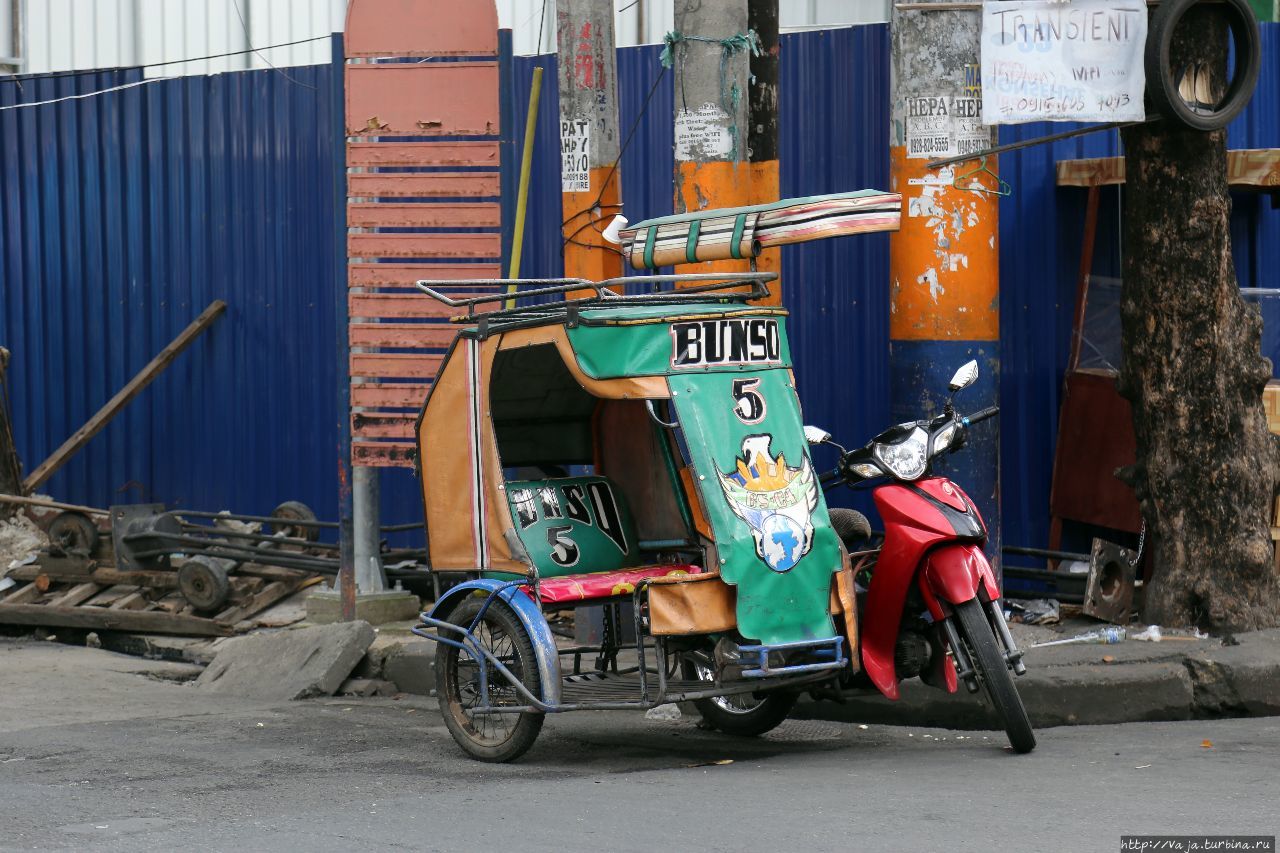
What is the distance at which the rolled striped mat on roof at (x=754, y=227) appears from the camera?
21.2 feet

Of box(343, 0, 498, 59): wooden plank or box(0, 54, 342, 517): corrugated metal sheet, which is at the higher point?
box(343, 0, 498, 59): wooden plank

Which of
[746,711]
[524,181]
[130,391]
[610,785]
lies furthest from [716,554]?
[130,391]

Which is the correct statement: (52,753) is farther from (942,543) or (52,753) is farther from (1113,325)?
(1113,325)

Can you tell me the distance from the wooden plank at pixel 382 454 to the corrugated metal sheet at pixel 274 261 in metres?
1.84

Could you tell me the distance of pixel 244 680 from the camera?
883 cm

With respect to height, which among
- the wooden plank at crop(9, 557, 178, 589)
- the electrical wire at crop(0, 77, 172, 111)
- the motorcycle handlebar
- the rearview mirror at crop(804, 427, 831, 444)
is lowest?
the wooden plank at crop(9, 557, 178, 589)

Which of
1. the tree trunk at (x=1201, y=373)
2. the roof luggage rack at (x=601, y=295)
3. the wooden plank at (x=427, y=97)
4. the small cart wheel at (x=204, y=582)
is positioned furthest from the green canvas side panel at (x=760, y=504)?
the small cart wheel at (x=204, y=582)

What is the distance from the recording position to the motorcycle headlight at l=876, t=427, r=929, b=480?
6457 millimetres

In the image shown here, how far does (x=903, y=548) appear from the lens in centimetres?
630

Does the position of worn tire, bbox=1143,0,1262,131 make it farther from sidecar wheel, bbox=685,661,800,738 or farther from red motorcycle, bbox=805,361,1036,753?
sidecar wheel, bbox=685,661,800,738

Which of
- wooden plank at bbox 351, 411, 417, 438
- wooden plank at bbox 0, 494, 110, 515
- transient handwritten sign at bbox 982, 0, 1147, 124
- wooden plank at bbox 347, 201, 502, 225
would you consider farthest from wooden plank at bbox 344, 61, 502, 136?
wooden plank at bbox 0, 494, 110, 515

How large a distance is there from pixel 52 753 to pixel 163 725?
2.62 feet

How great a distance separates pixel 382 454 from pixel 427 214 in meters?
1.29

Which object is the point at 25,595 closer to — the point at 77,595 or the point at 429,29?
the point at 77,595
